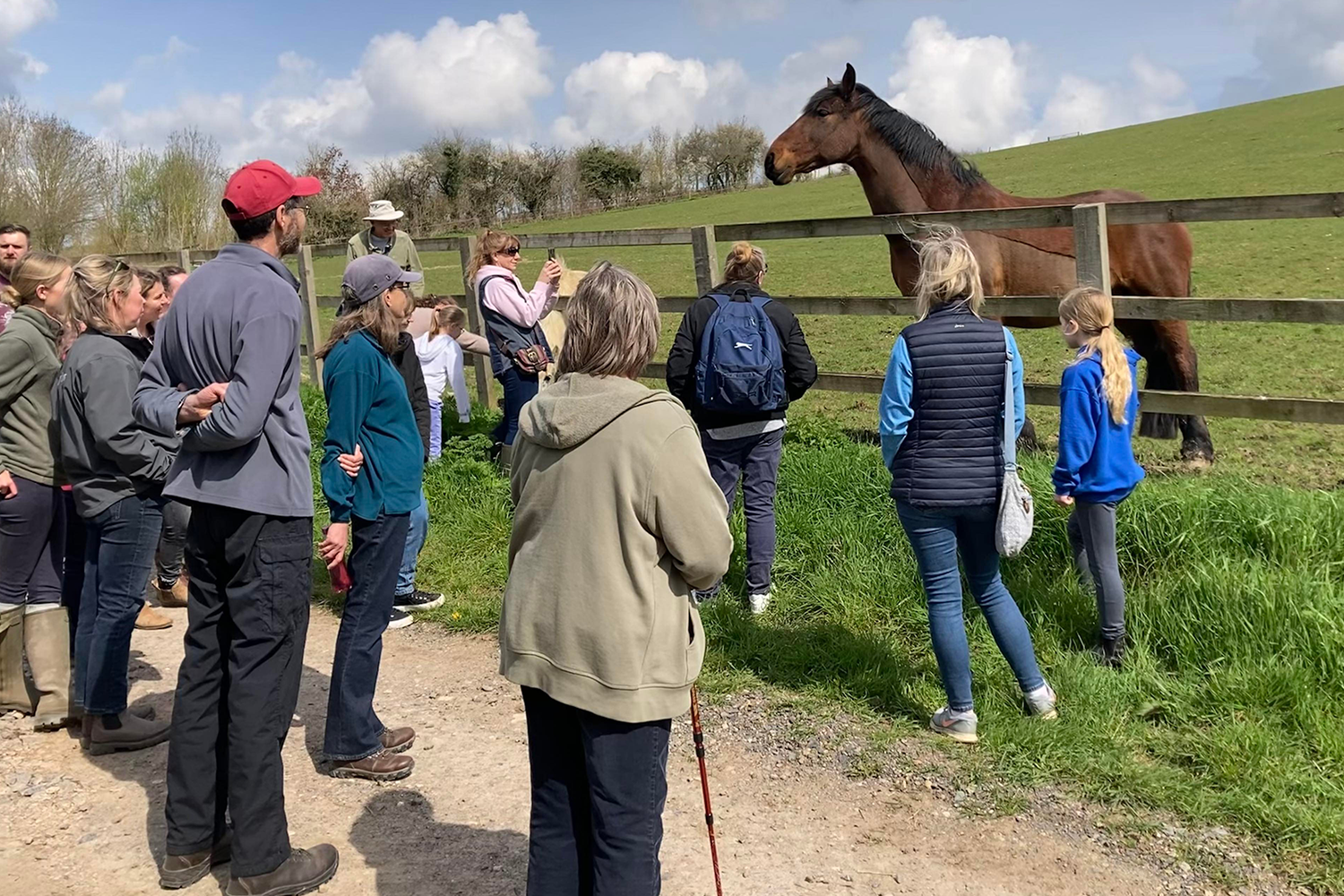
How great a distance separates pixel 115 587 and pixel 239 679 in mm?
1341

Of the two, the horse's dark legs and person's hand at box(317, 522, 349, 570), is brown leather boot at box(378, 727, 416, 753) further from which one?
the horse's dark legs

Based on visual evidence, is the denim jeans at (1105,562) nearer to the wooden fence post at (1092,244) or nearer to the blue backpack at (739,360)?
the blue backpack at (739,360)

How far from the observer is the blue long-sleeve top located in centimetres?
378

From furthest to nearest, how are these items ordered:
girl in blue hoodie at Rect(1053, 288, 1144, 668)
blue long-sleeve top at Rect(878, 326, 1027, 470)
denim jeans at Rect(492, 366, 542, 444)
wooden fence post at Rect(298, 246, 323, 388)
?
wooden fence post at Rect(298, 246, 323, 388), denim jeans at Rect(492, 366, 542, 444), girl in blue hoodie at Rect(1053, 288, 1144, 668), blue long-sleeve top at Rect(878, 326, 1027, 470)

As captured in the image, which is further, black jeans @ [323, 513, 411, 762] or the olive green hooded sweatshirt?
black jeans @ [323, 513, 411, 762]

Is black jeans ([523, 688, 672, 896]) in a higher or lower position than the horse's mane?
lower

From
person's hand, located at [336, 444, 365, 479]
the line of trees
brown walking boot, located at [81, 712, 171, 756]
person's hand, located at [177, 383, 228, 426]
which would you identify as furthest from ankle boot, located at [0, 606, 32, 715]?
the line of trees

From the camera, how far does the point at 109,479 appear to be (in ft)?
13.6

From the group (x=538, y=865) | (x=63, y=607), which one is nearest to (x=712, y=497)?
(x=538, y=865)

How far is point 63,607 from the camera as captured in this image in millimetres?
4691

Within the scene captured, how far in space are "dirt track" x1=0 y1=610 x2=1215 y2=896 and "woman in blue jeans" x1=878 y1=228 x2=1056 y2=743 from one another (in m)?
0.63

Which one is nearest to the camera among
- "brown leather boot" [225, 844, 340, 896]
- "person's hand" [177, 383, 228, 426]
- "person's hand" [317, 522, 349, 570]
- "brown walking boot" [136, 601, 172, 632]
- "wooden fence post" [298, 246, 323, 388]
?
"person's hand" [177, 383, 228, 426]

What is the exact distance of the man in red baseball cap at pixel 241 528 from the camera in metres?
3.10

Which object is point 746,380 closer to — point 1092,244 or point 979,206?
point 1092,244
